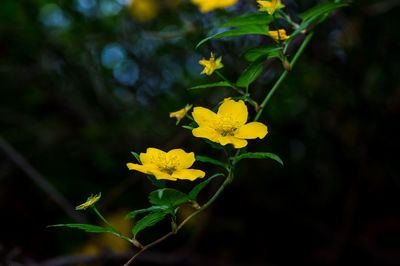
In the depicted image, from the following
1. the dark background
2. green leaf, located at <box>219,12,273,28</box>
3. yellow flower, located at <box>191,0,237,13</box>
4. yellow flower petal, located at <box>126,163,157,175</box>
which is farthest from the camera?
the dark background

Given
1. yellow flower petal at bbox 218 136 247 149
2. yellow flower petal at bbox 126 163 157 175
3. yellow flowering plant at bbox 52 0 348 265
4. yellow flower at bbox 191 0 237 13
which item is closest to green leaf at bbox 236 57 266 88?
yellow flowering plant at bbox 52 0 348 265

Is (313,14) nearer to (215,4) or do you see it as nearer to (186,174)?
(186,174)

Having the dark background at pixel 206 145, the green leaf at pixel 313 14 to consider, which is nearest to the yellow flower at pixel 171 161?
the green leaf at pixel 313 14

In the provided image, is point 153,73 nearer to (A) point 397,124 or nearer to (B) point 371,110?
(B) point 371,110

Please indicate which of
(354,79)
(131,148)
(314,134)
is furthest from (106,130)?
(354,79)

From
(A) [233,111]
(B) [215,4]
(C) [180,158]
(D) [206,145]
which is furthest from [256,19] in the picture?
(D) [206,145]

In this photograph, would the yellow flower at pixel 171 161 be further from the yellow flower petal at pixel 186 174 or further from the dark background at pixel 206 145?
the dark background at pixel 206 145

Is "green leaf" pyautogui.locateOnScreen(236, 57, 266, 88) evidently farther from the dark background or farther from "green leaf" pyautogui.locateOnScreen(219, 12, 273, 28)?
the dark background
